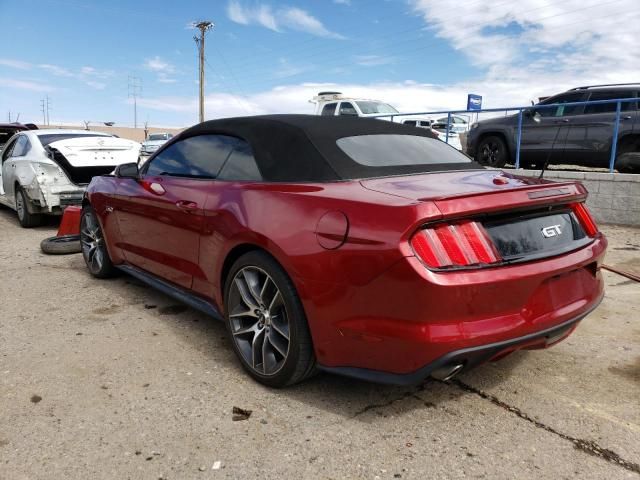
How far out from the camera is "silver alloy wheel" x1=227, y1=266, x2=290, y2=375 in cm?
277

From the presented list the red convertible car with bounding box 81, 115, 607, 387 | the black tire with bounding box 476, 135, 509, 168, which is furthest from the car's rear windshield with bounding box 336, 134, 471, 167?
the black tire with bounding box 476, 135, 509, 168

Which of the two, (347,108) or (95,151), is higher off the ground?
(347,108)

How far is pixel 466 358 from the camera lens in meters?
2.23

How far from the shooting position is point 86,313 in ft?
13.4

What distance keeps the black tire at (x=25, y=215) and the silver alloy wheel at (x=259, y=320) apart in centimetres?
618

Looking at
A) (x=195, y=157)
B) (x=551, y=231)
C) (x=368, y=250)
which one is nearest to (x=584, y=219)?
(x=551, y=231)

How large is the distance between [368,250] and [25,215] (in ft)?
24.1

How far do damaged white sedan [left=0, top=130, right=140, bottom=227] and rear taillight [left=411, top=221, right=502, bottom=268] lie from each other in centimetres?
672

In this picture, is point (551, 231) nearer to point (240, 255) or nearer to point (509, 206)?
point (509, 206)

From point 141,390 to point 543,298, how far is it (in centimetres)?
209

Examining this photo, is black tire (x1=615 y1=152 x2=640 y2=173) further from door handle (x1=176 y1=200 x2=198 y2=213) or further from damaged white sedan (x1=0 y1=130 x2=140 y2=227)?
damaged white sedan (x1=0 y1=130 x2=140 y2=227)

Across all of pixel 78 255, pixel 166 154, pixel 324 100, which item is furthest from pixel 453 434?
pixel 324 100

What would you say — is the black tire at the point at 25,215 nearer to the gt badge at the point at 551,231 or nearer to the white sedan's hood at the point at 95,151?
the white sedan's hood at the point at 95,151

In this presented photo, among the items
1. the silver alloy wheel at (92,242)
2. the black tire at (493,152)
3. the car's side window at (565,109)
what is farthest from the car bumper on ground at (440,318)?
the black tire at (493,152)
